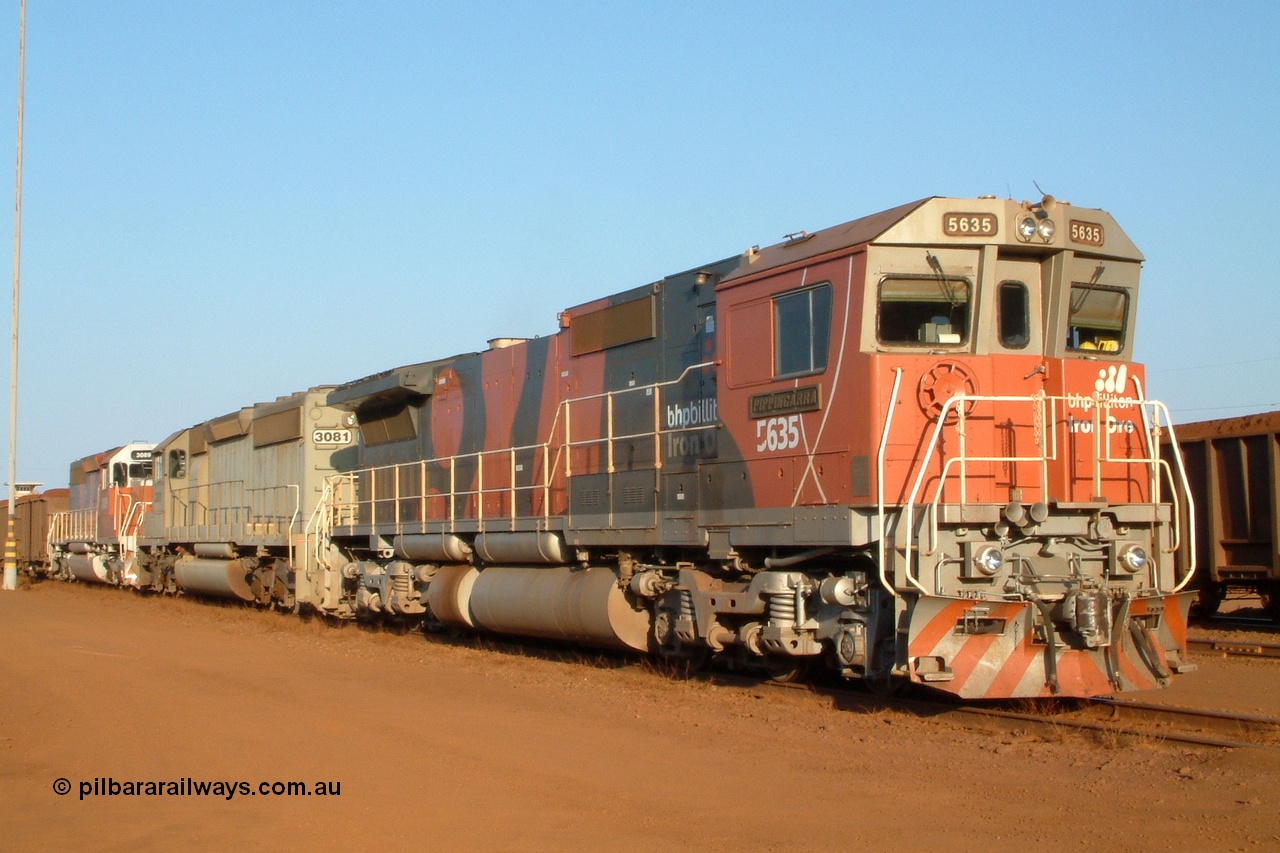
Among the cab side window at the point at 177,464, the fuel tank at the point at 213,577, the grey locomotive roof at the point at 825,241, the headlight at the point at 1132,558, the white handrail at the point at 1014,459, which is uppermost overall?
the grey locomotive roof at the point at 825,241

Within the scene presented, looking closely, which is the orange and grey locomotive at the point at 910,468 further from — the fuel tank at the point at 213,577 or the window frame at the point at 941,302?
the fuel tank at the point at 213,577

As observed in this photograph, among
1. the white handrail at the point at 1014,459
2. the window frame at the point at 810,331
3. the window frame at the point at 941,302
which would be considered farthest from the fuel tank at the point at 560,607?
the window frame at the point at 941,302

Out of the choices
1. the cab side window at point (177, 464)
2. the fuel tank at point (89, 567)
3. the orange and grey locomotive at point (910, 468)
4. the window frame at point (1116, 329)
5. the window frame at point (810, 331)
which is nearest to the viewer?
the orange and grey locomotive at point (910, 468)

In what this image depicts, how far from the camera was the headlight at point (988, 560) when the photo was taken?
8.45 meters

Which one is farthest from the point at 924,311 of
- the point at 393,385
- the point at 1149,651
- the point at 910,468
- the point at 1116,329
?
the point at 393,385

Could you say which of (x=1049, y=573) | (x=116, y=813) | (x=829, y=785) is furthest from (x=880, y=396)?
(x=116, y=813)

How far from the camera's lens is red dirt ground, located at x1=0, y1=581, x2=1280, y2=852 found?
5879 mm

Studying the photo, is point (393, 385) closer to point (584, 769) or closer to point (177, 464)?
point (584, 769)

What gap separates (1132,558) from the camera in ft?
29.2

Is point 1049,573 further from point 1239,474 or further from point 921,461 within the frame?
point 1239,474

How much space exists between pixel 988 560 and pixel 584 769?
322 centimetres

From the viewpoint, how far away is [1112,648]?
8688 millimetres

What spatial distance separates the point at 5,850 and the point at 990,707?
269 inches

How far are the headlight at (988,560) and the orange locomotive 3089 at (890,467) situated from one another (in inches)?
0.6
